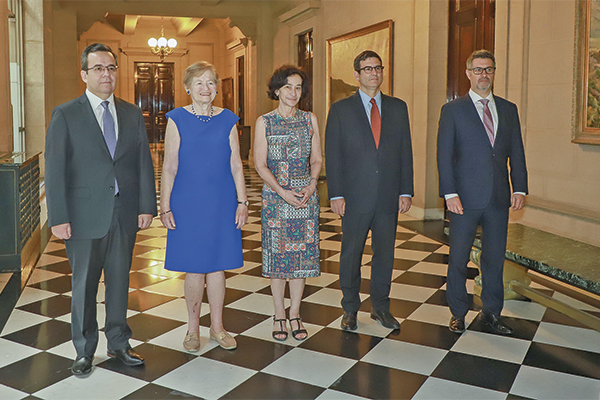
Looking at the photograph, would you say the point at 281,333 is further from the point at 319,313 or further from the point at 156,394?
the point at 156,394

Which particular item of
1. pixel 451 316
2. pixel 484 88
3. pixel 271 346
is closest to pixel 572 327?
pixel 451 316

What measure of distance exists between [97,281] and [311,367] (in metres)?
1.25

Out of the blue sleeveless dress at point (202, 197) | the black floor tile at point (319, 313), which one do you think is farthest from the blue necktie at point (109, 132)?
the black floor tile at point (319, 313)

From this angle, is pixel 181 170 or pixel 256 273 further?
pixel 256 273

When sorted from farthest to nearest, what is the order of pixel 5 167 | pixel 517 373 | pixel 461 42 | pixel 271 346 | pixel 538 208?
pixel 461 42, pixel 538 208, pixel 5 167, pixel 271 346, pixel 517 373

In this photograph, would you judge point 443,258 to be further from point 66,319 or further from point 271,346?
point 66,319

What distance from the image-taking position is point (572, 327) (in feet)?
12.6

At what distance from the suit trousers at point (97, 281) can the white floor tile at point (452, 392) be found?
1640 millimetres

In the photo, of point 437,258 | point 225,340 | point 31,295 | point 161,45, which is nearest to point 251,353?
point 225,340

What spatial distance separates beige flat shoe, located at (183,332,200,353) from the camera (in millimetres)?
3396

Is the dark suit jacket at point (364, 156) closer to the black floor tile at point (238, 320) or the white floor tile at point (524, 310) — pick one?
the black floor tile at point (238, 320)

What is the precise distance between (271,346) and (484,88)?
206cm

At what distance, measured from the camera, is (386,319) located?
381 centimetres

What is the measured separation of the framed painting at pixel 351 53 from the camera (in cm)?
894
